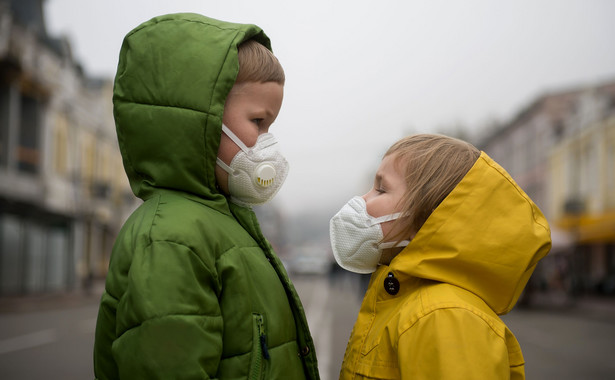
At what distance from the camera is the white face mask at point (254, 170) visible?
2002 millimetres

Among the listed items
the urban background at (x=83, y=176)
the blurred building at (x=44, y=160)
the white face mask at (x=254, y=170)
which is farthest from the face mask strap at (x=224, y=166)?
the blurred building at (x=44, y=160)

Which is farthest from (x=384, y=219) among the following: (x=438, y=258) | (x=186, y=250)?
(x=186, y=250)

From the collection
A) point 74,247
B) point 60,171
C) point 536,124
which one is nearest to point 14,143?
point 60,171

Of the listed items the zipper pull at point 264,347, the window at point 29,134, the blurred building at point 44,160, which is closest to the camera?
the zipper pull at point 264,347

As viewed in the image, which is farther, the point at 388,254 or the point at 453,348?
the point at 388,254

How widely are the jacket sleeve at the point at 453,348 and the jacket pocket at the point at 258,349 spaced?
393mm

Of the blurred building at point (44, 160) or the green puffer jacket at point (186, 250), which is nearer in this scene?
the green puffer jacket at point (186, 250)

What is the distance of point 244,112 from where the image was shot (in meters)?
2.00

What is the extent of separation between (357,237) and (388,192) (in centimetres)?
19

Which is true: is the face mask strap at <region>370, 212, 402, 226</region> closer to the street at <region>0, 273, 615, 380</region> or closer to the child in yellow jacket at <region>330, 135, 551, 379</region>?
the child in yellow jacket at <region>330, 135, 551, 379</region>

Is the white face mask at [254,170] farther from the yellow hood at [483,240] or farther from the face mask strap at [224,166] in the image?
the yellow hood at [483,240]

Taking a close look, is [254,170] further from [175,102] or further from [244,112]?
[175,102]

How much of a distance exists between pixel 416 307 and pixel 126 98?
1084 millimetres

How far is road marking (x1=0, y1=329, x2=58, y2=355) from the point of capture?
950 centimetres
